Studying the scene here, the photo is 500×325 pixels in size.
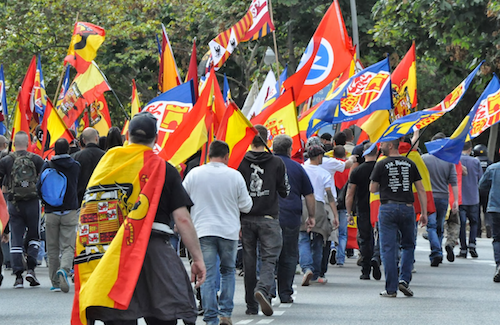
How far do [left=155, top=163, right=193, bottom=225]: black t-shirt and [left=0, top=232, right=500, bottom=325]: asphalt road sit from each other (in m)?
3.35

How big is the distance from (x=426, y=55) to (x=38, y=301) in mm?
15351

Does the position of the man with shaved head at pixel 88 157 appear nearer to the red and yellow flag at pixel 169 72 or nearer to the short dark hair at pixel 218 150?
the red and yellow flag at pixel 169 72

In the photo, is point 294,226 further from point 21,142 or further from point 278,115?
point 21,142

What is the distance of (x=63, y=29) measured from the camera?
35.1m

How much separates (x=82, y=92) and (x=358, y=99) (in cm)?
540

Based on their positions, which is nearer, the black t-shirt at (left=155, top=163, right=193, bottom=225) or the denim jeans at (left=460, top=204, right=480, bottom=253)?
the black t-shirt at (left=155, top=163, right=193, bottom=225)

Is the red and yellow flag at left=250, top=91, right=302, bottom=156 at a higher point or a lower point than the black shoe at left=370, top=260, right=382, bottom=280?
higher

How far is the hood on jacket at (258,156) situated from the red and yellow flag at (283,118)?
246 cm

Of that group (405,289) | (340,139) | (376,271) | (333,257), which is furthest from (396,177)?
(333,257)

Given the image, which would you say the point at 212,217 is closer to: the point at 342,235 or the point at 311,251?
the point at 311,251

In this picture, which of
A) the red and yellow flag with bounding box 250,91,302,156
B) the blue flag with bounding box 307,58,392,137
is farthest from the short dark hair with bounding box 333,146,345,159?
the red and yellow flag with bounding box 250,91,302,156

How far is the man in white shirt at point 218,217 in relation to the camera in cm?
889

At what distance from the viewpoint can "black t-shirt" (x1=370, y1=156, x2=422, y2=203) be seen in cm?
1120

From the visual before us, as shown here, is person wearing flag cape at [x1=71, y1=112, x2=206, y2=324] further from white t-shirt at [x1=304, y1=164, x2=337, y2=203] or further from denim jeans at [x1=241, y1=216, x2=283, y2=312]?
white t-shirt at [x1=304, y1=164, x2=337, y2=203]
